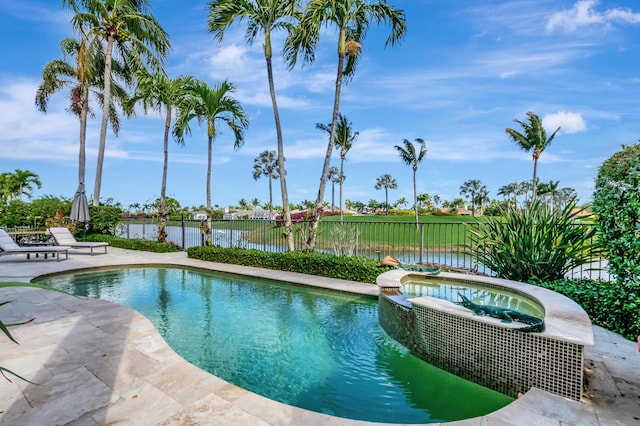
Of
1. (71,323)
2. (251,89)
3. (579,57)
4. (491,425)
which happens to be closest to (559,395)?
(491,425)

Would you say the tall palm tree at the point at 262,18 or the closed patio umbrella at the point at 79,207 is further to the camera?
the closed patio umbrella at the point at 79,207

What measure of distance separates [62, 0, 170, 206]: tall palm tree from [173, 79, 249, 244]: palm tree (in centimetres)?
562

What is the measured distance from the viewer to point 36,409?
2.07 metres

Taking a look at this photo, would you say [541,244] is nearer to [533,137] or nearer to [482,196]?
[533,137]

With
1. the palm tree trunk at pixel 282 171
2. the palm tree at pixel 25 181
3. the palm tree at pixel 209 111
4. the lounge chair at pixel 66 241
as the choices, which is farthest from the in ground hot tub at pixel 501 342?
the palm tree at pixel 25 181

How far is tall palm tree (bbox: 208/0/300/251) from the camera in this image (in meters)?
7.80

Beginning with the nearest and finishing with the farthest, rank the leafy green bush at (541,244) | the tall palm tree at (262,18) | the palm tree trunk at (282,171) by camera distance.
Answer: the leafy green bush at (541,244) → the tall palm tree at (262,18) → the palm tree trunk at (282,171)

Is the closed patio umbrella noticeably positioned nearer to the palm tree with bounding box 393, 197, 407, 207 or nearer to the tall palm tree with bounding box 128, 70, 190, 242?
the tall palm tree with bounding box 128, 70, 190, 242

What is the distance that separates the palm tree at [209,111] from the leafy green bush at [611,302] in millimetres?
8926

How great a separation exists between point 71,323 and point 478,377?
4.31 meters

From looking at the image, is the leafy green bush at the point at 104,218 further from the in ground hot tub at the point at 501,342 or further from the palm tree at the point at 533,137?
the palm tree at the point at 533,137

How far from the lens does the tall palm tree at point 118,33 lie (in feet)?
42.0

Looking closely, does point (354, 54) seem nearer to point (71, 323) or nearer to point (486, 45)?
point (486, 45)

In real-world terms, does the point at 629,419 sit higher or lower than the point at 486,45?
lower
